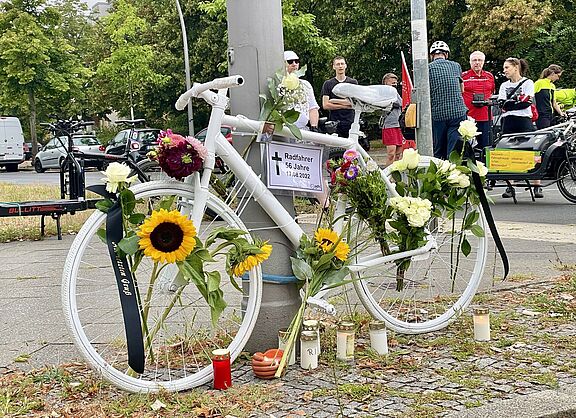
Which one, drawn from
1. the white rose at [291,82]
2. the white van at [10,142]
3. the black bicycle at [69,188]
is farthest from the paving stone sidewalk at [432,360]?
the white van at [10,142]

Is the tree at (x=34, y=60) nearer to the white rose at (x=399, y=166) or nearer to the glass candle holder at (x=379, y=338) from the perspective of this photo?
the white rose at (x=399, y=166)

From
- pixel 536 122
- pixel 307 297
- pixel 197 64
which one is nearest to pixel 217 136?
pixel 307 297

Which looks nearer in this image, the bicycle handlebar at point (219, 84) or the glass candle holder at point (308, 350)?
the bicycle handlebar at point (219, 84)

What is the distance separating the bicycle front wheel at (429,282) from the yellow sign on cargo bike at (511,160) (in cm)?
617

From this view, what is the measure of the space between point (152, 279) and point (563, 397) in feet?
6.45

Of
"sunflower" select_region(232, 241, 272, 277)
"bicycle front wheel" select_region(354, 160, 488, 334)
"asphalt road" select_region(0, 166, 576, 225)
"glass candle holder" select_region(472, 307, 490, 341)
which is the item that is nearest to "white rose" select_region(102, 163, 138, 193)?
"sunflower" select_region(232, 241, 272, 277)

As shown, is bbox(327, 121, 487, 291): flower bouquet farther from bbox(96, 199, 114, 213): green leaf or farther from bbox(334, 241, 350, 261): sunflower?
bbox(96, 199, 114, 213): green leaf

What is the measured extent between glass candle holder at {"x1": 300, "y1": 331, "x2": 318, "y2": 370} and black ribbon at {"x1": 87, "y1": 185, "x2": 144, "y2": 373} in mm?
875

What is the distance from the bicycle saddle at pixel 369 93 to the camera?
4879mm

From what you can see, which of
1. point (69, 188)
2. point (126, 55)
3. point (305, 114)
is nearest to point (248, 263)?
point (305, 114)

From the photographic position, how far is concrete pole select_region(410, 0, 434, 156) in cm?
845

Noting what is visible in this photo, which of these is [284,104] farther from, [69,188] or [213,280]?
[69,188]

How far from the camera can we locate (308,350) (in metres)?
4.21

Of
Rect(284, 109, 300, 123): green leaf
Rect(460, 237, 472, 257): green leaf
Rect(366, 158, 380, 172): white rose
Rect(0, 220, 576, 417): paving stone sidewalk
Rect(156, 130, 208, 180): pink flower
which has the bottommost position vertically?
Rect(0, 220, 576, 417): paving stone sidewalk
